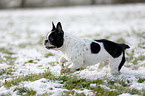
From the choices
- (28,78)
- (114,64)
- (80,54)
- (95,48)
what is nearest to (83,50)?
(80,54)

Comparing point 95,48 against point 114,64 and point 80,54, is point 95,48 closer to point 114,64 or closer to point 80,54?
point 80,54

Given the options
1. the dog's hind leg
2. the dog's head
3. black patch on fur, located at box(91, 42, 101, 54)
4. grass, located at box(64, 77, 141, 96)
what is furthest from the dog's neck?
the dog's hind leg

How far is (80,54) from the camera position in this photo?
12.5ft

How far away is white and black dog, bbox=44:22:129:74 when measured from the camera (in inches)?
146

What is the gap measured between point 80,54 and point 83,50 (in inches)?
5.0

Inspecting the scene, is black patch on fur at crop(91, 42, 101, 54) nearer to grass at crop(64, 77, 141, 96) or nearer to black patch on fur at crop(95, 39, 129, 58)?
black patch on fur at crop(95, 39, 129, 58)

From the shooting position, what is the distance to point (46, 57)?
6.21 meters

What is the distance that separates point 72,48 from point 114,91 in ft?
4.10

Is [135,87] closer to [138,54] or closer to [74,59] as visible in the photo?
[74,59]

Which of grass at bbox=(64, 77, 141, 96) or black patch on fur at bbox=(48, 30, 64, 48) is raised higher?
black patch on fur at bbox=(48, 30, 64, 48)

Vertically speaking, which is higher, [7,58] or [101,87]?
[7,58]

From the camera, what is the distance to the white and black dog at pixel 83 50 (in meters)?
3.72

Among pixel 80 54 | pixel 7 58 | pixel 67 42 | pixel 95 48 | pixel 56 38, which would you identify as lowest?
pixel 7 58

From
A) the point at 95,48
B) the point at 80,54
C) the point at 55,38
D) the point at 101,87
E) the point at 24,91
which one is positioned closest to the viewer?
the point at 24,91
